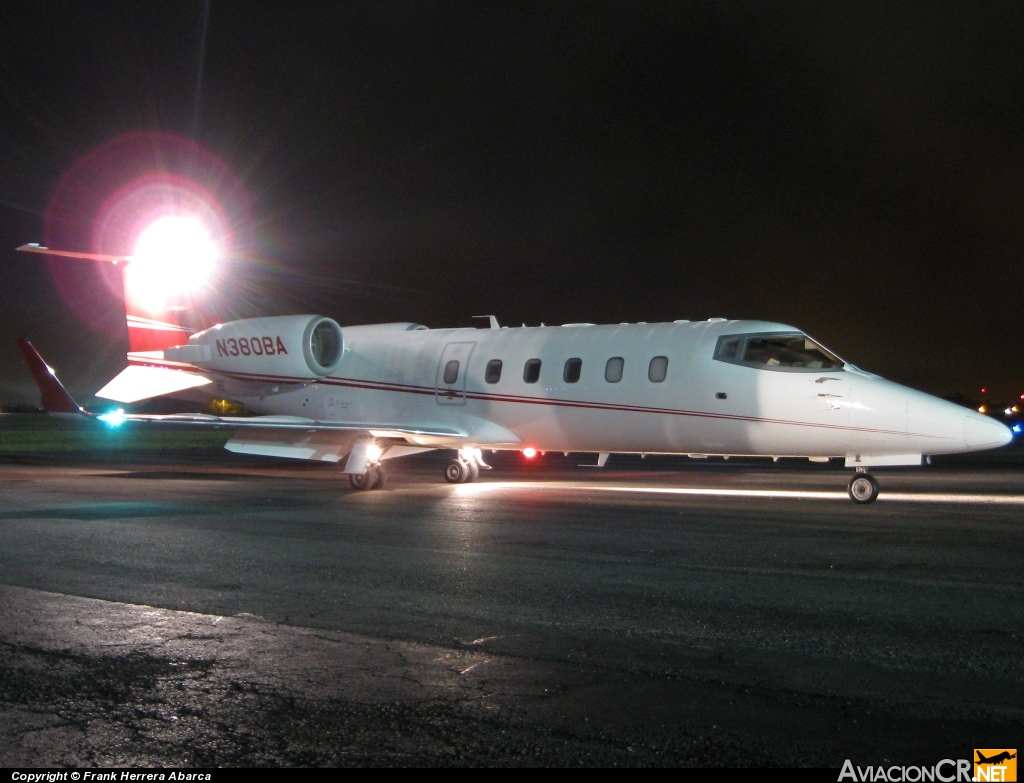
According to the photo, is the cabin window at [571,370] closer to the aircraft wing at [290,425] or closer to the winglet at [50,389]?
the aircraft wing at [290,425]

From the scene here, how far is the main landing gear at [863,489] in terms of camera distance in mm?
14617

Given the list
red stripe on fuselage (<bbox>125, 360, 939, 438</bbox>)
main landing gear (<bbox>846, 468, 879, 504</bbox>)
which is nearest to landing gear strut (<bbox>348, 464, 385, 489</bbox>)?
red stripe on fuselage (<bbox>125, 360, 939, 438</bbox>)

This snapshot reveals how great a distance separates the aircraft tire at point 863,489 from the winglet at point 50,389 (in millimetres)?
15247

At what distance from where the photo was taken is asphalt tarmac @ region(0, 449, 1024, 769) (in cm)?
426

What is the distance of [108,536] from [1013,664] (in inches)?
376

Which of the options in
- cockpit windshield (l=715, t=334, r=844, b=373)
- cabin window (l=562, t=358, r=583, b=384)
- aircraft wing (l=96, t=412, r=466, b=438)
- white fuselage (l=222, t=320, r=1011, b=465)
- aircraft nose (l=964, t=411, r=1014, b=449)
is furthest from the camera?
aircraft wing (l=96, t=412, r=466, b=438)

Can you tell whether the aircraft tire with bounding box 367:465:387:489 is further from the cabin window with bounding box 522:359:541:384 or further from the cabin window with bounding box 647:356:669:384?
the cabin window with bounding box 647:356:669:384

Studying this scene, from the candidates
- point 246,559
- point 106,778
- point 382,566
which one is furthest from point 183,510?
point 106,778

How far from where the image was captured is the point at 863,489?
14688 millimetres

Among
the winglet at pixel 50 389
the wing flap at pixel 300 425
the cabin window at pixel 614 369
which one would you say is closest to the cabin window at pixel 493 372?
the wing flap at pixel 300 425

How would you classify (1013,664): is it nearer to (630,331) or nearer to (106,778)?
(106,778)

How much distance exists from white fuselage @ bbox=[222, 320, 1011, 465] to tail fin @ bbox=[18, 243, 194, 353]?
6.64 feet

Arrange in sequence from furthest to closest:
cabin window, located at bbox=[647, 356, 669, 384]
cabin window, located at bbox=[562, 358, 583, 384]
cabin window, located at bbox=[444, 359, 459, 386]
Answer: cabin window, located at bbox=[444, 359, 459, 386], cabin window, located at bbox=[562, 358, 583, 384], cabin window, located at bbox=[647, 356, 669, 384]

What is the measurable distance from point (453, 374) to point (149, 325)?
7971 millimetres
